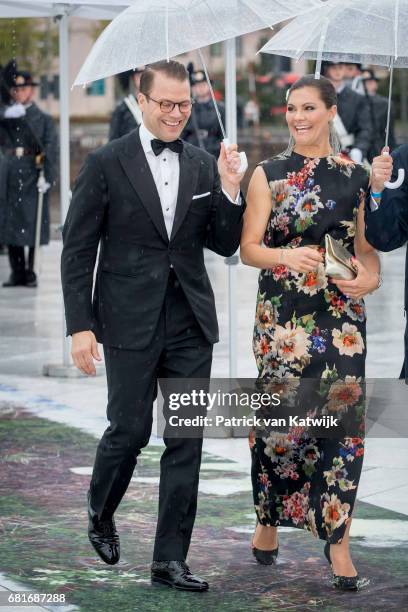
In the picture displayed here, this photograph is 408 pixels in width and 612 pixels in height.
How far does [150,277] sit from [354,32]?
4.17 ft

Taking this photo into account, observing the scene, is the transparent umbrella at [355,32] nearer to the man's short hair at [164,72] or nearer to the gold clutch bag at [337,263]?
the gold clutch bag at [337,263]

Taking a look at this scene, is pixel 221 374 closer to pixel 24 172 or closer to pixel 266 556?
pixel 266 556

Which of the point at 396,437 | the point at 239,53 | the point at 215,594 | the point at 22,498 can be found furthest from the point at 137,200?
the point at 239,53

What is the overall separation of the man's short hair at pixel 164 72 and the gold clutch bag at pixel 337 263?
0.81 metres

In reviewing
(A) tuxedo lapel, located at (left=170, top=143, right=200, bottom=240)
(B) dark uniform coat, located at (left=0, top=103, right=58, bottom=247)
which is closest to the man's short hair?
(A) tuxedo lapel, located at (left=170, top=143, right=200, bottom=240)

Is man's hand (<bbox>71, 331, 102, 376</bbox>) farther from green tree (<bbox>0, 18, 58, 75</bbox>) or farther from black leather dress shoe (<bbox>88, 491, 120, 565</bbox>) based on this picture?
green tree (<bbox>0, 18, 58, 75</bbox>)

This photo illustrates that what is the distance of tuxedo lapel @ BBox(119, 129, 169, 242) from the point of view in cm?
546

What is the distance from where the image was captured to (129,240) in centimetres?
548

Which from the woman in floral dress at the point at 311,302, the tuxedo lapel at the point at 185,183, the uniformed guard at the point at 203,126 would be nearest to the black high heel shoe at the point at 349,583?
the woman in floral dress at the point at 311,302

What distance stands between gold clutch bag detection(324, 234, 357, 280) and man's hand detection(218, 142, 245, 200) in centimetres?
40

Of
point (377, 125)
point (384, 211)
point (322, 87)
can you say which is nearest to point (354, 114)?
point (377, 125)

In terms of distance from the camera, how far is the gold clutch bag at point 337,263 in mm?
5480

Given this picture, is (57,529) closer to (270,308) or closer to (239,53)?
(270,308)

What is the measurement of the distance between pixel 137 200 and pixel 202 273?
0.39 metres
